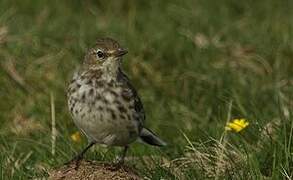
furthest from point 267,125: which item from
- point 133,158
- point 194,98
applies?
point 194,98

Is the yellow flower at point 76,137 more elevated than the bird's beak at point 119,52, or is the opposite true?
the bird's beak at point 119,52

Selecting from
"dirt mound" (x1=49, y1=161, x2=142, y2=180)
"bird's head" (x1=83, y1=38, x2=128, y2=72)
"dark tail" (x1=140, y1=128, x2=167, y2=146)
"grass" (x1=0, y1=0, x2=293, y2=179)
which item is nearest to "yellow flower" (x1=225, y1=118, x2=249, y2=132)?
"grass" (x1=0, y1=0, x2=293, y2=179)

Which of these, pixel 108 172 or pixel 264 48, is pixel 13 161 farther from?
pixel 264 48

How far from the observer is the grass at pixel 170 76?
21.5ft

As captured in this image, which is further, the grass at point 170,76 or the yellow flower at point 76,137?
the yellow flower at point 76,137

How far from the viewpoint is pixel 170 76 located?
9.23m

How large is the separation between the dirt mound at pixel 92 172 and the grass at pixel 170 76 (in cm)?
36

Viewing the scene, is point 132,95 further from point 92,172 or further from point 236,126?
point 236,126

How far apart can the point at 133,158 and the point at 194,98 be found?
224 cm

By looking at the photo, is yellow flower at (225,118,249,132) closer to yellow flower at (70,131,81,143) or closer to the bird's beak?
the bird's beak

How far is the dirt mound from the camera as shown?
563 cm

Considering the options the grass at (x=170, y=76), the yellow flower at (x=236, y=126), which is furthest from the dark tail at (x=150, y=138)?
the yellow flower at (x=236, y=126)

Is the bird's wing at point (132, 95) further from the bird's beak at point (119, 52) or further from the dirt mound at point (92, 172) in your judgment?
the dirt mound at point (92, 172)

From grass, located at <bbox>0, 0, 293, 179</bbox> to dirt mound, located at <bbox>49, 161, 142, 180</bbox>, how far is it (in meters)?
0.36
